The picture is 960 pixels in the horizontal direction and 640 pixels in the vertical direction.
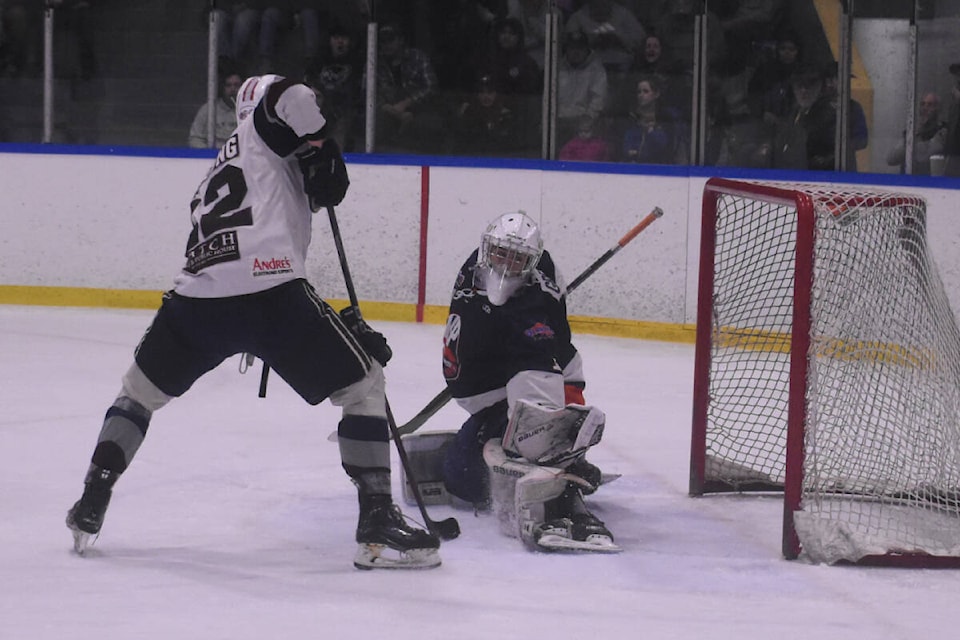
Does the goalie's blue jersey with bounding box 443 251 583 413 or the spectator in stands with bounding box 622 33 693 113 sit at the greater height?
the spectator in stands with bounding box 622 33 693 113

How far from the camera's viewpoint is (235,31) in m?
7.42

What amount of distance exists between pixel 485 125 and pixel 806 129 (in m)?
1.53

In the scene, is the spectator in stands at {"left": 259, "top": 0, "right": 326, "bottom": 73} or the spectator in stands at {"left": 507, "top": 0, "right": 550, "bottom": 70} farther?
the spectator in stands at {"left": 259, "top": 0, "right": 326, "bottom": 73}

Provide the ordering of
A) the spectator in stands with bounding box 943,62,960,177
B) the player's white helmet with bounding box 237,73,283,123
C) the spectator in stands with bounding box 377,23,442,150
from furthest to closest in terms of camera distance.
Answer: the spectator in stands with bounding box 377,23,442,150
the spectator in stands with bounding box 943,62,960,177
the player's white helmet with bounding box 237,73,283,123

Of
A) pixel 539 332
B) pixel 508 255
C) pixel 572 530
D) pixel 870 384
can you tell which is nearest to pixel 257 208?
pixel 508 255

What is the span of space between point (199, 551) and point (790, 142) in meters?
4.33

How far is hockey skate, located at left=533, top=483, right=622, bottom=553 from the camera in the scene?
3.32m

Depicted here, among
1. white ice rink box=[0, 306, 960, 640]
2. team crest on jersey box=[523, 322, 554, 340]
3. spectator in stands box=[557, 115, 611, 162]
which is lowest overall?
white ice rink box=[0, 306, 960, 640]

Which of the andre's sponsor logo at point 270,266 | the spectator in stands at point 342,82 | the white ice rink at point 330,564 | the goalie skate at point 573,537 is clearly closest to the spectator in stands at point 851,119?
the spectator in stands at point 342,82

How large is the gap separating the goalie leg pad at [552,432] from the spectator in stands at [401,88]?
4.01 meters

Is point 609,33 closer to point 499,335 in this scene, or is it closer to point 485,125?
point 485,125

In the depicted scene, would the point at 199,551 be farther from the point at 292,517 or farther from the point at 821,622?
the point at 821,622

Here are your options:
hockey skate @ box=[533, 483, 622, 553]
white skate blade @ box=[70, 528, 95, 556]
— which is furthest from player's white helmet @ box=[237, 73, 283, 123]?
hockey skate @ box=[533, 483, 622, 553]

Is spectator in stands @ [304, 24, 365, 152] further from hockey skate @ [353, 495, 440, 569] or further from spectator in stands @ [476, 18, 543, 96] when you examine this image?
hockey skate @ [353, 495, 440, 569]
